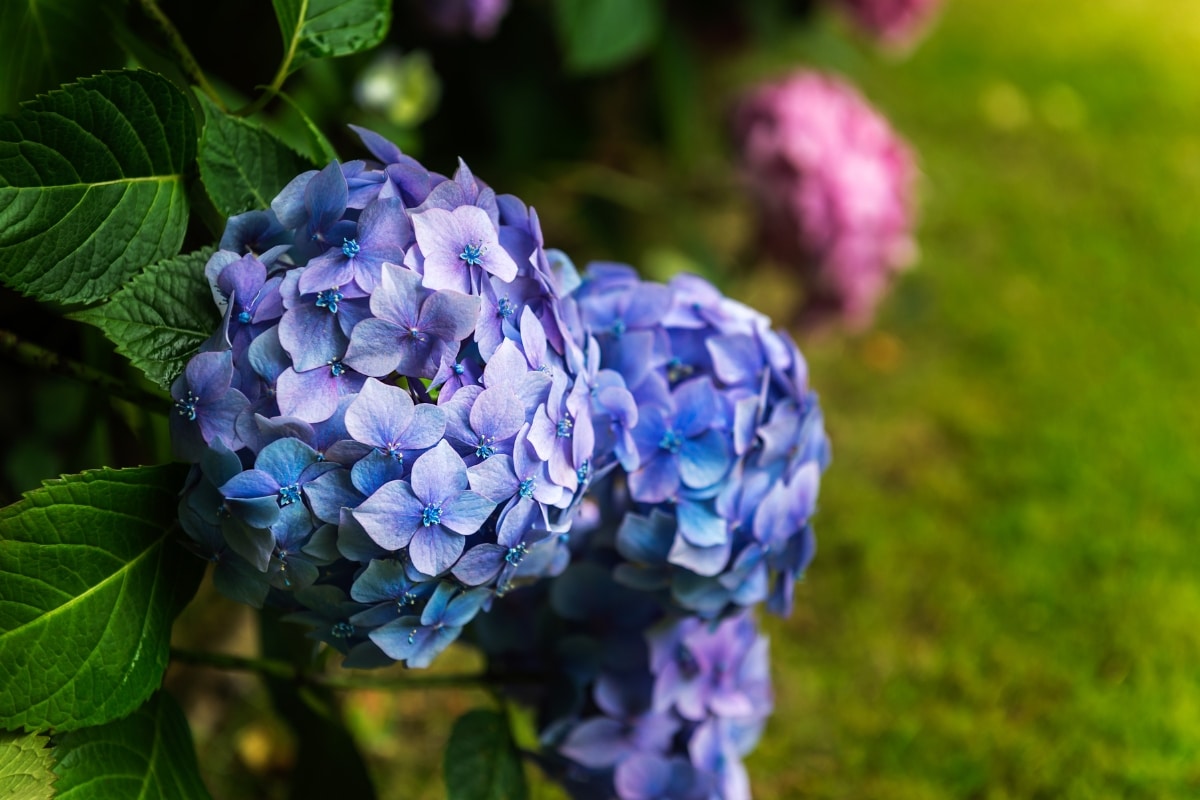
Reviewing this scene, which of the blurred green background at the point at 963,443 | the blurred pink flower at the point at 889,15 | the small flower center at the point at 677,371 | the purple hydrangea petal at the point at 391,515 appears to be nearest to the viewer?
the purple hydrangea petal at the point at 391,515

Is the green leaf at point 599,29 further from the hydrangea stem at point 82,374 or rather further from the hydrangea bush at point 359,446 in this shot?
the hydrangea stem at point 82,374

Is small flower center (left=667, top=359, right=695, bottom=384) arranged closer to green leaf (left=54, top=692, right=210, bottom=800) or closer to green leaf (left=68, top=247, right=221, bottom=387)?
green leaf (left=68, top=247, right=221, bottom=387)

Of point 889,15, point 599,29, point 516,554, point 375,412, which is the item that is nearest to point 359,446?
point 375,412

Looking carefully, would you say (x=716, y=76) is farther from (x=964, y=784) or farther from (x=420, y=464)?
(x=420, y=464)

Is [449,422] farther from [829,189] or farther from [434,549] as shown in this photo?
[829,189]

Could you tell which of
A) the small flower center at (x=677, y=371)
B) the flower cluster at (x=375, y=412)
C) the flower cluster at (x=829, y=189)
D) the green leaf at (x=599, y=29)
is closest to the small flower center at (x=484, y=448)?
the flower cluster at (x=375, y=412)
